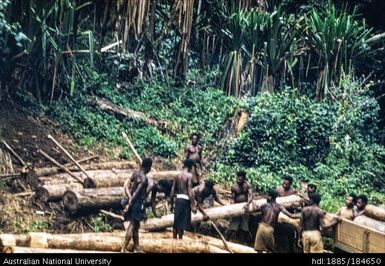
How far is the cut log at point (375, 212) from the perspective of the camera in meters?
7.94

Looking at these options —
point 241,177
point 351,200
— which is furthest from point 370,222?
point 241,177

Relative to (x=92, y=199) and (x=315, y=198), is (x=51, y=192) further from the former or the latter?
(x=315, y=198)

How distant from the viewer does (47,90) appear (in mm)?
9516

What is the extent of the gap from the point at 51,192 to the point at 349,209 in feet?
10.7

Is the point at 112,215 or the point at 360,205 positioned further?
the point at 360,205

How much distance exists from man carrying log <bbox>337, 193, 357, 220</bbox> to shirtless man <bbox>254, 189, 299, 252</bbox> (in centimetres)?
53

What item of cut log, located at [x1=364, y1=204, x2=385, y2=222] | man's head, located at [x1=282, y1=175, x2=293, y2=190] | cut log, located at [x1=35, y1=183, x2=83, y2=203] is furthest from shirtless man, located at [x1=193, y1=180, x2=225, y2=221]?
cut log, located at [x1=364, y1=204, x2=385, y2=222]

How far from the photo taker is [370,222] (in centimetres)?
780

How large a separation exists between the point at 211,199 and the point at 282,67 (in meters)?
3.39

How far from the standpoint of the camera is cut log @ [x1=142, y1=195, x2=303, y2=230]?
784 cm

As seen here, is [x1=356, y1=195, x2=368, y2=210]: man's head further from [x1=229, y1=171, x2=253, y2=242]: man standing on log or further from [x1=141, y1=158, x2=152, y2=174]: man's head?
[x1=141, y1=158, x2=152, y2=174]: man's head

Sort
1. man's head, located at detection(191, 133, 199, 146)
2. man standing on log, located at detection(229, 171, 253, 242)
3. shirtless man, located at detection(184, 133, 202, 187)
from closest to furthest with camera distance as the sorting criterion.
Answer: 1. man standing on log, located at detection(229, 171, 253, 242)
2. shirtless man, located at detection(184, 133, 202, 187)
3. man's head, located at detection(191, 133, 199, 146)
